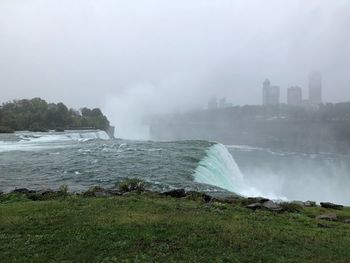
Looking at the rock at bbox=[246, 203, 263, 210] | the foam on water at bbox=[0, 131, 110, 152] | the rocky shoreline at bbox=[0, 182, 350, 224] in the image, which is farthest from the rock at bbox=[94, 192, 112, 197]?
the foam on water at bbox=[0, 131, 110, 152]

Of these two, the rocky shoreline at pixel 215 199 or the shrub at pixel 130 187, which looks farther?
the shrub at pixel 130 187

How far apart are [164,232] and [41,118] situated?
407 feet

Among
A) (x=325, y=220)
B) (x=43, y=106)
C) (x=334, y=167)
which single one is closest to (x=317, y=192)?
(x=334, y=167)

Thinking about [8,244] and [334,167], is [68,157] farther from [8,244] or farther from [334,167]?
[334,167]

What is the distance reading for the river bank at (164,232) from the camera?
8773mm

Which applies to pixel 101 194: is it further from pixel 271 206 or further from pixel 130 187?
pixel 271 206

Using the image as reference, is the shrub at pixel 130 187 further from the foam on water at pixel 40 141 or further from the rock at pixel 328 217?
the foam on water at pixel 40 141

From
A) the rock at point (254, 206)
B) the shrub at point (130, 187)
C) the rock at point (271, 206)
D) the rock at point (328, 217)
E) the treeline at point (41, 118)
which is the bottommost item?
the rock at point (328, 217)

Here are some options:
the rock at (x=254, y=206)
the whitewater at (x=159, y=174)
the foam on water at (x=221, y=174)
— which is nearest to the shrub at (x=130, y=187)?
the whitewater at (x=159, y=174)

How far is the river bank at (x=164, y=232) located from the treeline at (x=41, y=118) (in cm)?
10936

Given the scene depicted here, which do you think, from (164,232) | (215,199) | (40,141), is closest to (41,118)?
(40,141)

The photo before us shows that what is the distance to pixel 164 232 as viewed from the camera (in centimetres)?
1030

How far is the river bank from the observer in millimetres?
8773

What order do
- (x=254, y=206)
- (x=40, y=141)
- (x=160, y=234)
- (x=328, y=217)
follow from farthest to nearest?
(x=40, y=141)
(x=254, y=206)
(x=328, y=217)
(x=160, y=234)
